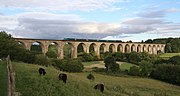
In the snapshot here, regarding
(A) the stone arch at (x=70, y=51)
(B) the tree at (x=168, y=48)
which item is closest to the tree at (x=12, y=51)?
(A) the stone arch at (x=70, y=51)

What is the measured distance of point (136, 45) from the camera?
5212 inches

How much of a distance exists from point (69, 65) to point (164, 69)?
23.3 meters

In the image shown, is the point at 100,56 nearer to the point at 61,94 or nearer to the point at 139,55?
the point at 139,55

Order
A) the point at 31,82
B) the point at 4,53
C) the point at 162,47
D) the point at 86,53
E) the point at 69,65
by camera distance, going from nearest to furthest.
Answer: the point at 31,82
the point at 4,53
the point at 69,65
the point at 86,53
the point at 162,47

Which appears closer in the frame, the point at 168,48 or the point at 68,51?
the point at 68,51

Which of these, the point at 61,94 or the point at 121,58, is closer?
the point at 61,94

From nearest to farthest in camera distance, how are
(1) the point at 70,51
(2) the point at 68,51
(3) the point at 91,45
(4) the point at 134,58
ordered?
(4) the point at 134,58 < (1) the point at 70,51 < (3) the point at 91,45 < (2) the point at 68,51

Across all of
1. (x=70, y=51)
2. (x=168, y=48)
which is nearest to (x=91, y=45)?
(x=70, y=51)

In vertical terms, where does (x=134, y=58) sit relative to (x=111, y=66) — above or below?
above

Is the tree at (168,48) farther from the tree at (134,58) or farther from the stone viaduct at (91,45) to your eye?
the tree at (134,58)

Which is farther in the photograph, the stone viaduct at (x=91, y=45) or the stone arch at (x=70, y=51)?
the stone arch at (x=70, y=51)

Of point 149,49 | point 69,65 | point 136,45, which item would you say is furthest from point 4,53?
point 149,49

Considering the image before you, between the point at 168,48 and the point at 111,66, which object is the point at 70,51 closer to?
the point at 111,66

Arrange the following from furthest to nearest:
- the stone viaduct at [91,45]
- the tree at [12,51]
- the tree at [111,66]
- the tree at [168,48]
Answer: the tree at [168,48], the stone viaduct at [91,45], the tree at [111,66], the tree at [12,51]
